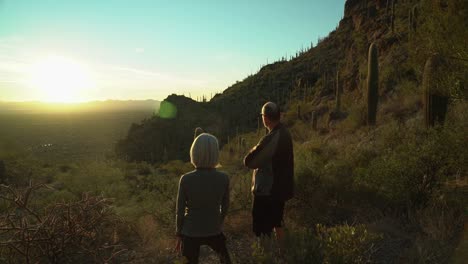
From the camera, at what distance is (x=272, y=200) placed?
4.29 m

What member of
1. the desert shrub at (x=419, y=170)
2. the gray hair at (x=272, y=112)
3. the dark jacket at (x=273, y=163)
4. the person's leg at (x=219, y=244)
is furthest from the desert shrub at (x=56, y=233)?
the desert shrub at (x=419, y=170)

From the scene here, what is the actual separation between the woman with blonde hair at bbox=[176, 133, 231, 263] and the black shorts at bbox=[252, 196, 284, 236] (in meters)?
0.94

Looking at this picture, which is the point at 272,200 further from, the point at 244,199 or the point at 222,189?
the point at 244,199

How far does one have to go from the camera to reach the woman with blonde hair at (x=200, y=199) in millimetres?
3369

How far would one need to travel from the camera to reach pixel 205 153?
3369mm

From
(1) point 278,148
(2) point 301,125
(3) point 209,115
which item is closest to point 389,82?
(2) point 301,125

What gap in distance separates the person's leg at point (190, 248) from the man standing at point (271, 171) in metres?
1.10

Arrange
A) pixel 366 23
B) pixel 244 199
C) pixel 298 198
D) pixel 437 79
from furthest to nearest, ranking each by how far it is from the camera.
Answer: pixel 366 23
pixel 437 79
pixel 244 199
pixel 298 198

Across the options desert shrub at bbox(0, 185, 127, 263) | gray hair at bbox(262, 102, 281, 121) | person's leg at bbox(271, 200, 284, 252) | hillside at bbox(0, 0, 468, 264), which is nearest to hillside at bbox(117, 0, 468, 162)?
hillside at bbox(0, 0, 468, 264)

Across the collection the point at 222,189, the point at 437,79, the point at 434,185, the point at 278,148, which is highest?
the point at 437,79

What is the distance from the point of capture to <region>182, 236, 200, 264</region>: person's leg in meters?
3.43

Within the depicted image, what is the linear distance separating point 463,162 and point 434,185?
701 millimetres

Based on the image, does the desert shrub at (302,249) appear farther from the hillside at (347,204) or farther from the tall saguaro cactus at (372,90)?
the tall saguaro cactus at (372,90)

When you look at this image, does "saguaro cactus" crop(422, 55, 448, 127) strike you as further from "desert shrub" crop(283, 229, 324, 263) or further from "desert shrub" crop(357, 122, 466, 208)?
"desert shrub" crop(283, 229, 324, 263)
